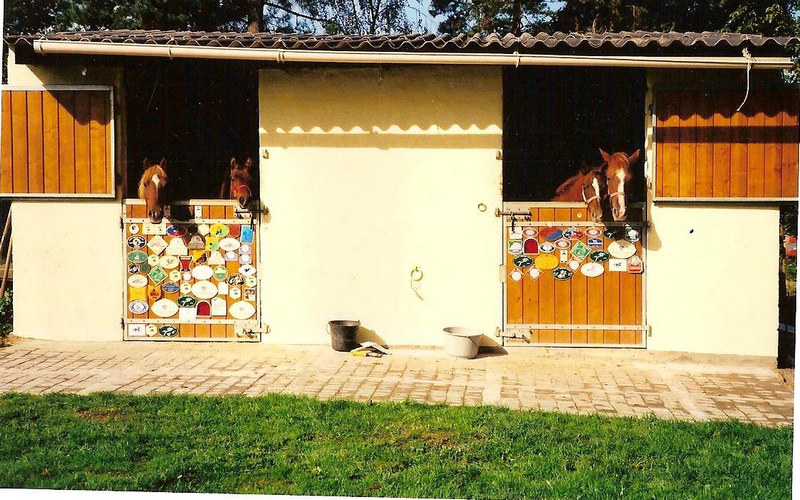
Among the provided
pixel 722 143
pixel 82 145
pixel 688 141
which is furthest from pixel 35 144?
pixel 722 143

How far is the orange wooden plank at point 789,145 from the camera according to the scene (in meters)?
7.08

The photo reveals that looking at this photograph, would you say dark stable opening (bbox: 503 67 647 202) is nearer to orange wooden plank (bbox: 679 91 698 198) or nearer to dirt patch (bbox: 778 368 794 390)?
orange wooden plank (bbox: 679 91 698 198)

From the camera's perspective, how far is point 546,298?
7.56m

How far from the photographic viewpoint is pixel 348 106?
765cm

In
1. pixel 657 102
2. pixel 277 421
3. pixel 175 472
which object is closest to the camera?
pixel 175 472

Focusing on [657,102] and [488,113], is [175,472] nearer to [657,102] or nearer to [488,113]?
[488,113]

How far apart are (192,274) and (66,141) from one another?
193 centimetres

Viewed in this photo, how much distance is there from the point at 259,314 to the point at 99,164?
234 centimetres

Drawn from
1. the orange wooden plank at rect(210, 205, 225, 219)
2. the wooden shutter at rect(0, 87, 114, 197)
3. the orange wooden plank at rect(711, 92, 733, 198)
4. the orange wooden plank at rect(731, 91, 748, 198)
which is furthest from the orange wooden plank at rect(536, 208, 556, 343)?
the wooden shutter at rect(0, 87, 114, 197)

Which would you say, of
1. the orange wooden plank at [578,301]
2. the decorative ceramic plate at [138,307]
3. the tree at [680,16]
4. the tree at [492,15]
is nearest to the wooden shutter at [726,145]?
the tree at [680,16]

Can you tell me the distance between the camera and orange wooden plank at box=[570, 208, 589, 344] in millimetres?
7512

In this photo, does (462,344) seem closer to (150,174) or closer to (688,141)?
(688,141)

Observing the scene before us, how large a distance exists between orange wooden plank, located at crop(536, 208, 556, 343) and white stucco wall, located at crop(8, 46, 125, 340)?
4.53 metres

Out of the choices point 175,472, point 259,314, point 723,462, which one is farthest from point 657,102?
point 175,472
